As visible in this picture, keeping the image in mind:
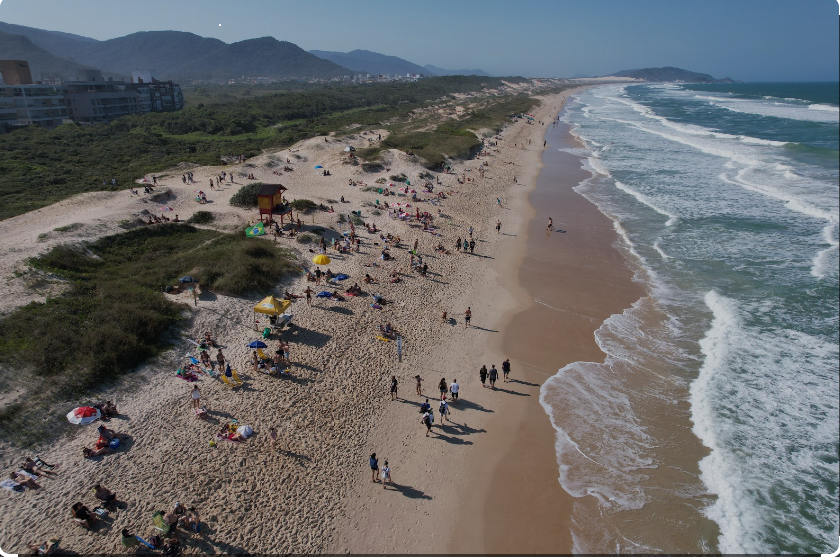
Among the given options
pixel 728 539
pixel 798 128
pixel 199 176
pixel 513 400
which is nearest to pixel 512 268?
pixel 513 400

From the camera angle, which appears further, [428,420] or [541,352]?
[541,352]

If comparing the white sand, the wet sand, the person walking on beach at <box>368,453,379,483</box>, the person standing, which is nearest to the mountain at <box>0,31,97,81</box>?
the white sand

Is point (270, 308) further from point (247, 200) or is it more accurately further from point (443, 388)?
point (247, 200)

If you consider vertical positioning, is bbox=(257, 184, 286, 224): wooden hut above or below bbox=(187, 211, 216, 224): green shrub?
above

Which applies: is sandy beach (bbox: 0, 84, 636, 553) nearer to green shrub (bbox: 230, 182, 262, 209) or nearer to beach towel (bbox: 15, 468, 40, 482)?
beach towel (bbox: 15, 468, 40, 482)

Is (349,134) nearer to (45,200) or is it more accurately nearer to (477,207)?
(477,207)

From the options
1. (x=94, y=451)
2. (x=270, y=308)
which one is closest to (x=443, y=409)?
(x=270, y=308)
